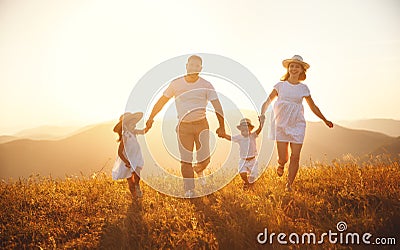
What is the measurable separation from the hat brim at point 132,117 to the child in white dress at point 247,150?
6.74 feet

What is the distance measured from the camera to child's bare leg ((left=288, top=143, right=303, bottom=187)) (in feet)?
23.1

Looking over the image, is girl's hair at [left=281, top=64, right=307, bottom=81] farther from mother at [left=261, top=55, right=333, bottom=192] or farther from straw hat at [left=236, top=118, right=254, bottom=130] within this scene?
straw hat at [left=236, top=118, right=254, bottom=130]

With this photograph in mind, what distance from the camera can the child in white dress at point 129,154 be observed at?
736cm

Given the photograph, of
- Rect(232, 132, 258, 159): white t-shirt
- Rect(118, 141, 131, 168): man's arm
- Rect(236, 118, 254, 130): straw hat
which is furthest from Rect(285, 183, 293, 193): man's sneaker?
Rect(118, 141, 131, 168): man's arm

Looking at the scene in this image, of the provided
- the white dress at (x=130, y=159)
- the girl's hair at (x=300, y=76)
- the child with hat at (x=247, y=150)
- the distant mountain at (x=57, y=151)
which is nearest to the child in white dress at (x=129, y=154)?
the white dress at (x=130, y=159)

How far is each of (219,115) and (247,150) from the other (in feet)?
3.11

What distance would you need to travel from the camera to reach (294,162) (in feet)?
23.2

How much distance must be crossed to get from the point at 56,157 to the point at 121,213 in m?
76.0

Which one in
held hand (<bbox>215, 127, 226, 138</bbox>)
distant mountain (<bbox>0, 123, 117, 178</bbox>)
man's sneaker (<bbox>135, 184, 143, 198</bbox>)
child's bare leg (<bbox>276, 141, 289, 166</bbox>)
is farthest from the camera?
distant mountain (<bbox>0, 123, 117, 178</bbox>)

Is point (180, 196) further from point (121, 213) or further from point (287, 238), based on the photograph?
point (287, 238)

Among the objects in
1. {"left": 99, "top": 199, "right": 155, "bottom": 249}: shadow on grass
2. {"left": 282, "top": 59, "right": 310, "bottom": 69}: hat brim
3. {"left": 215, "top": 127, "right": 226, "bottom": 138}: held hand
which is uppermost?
{"left": 282, "top": 59, "right": 310, "bottom": 69}: hat brim

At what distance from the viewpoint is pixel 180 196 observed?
7.14 metres

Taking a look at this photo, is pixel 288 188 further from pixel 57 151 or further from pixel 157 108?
pixel 57 151

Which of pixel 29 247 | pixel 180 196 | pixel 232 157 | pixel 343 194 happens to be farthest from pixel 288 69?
pixel 29 247
